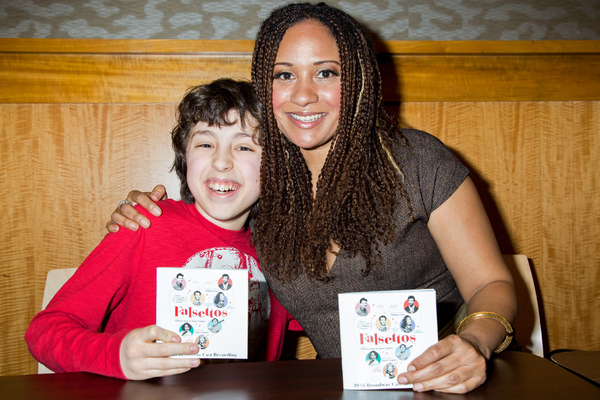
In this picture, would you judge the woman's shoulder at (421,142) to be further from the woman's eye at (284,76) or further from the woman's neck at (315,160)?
the woman's eye at (284,76)

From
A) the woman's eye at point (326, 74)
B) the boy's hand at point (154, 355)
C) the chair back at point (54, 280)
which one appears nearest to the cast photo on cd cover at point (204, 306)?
the boy's hand at point (154, 355)

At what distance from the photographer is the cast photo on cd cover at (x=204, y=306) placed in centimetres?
94

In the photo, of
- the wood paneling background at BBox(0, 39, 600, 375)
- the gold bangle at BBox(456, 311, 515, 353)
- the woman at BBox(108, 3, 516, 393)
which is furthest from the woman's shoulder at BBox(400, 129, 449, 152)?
the wood paneling background at BBox(0, 39, 600, 375)

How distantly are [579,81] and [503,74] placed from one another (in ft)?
1.30

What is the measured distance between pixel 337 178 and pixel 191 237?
0.53 meters

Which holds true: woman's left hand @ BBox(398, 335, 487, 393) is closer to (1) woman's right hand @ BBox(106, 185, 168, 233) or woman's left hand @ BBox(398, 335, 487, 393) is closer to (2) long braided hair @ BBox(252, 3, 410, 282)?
(2) long braided hair @ BBox(252, 3, 410, 282)

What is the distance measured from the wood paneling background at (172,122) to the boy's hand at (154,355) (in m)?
1.20

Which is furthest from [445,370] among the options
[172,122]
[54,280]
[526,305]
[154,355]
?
[172,122]

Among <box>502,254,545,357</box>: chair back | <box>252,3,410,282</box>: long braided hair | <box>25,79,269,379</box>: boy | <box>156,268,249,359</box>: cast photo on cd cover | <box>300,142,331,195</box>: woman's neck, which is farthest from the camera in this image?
<box>502,254,545,357</box>: chair back

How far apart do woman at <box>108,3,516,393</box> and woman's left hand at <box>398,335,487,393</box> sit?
0.41m

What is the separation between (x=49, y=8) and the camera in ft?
6.37

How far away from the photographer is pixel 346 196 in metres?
1.33

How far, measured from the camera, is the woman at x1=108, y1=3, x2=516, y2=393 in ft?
4.21

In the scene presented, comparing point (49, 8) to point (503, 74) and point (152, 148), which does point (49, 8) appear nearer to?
point (152, 148)
